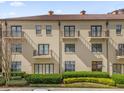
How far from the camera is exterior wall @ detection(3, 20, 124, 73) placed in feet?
52.9

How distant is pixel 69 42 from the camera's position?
16.2m

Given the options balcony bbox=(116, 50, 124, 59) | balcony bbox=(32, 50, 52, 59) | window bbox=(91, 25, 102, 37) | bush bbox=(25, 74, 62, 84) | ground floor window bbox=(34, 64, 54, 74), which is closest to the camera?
bush bbox=(25, 74, 62, 84)

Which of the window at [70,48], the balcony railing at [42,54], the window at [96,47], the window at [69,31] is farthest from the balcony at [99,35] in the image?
the balcony railing at [42,54]

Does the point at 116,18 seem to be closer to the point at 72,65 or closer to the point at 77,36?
the point at 77,36

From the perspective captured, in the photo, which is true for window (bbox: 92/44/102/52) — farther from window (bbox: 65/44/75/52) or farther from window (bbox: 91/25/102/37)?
window (bbox: 65/44/75/52)

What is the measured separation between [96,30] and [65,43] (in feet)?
5.63

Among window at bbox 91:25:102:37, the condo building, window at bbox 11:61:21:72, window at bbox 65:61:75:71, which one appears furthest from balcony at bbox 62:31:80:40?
window at bbox 11:61:21:72

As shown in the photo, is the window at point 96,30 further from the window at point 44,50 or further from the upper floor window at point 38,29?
the upper floor window at point 38,29

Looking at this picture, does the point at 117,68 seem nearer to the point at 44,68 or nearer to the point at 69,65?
the point at 69,65

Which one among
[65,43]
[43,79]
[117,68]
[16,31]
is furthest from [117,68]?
[16,31]

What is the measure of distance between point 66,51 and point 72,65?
2.56 feet

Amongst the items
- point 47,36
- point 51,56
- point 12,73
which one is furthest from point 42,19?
point 12,73

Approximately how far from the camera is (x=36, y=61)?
1603 centimetres

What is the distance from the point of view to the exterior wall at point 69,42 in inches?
634
